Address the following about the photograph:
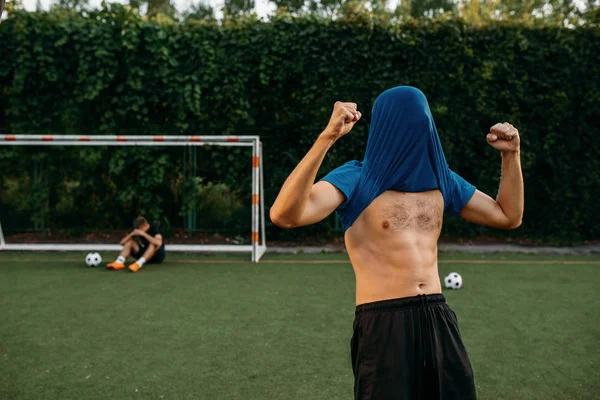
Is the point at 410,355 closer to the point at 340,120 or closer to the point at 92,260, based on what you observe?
the point at 340,120

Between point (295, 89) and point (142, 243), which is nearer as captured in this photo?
point (142, 243)

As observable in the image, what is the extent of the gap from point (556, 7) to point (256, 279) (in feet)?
71.4

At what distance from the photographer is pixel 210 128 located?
12203 mm

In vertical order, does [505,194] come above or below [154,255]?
above

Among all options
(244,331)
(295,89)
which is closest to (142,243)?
(244,331)

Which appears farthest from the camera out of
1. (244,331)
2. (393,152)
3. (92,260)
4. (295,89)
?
(295,89)

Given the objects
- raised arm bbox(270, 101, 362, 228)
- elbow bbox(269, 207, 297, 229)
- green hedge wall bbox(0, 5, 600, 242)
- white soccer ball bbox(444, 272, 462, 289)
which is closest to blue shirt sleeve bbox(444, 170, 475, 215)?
raised arm bbox(270, 101, 362, 228)

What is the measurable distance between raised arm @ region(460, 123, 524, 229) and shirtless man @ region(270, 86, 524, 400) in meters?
0.23

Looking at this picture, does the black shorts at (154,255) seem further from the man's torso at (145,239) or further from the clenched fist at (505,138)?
the clenched fist at (505,138)

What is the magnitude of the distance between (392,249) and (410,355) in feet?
1.29

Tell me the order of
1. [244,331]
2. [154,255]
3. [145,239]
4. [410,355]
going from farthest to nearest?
1. [154,255]
2. [145,239]
3. [244,331]
4. [410,355]

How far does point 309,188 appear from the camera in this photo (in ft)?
6.49

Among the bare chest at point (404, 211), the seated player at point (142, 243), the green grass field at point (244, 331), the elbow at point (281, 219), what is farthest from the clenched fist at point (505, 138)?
the seated player at point (142, 243)

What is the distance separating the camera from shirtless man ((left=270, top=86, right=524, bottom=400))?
2.19 meters
